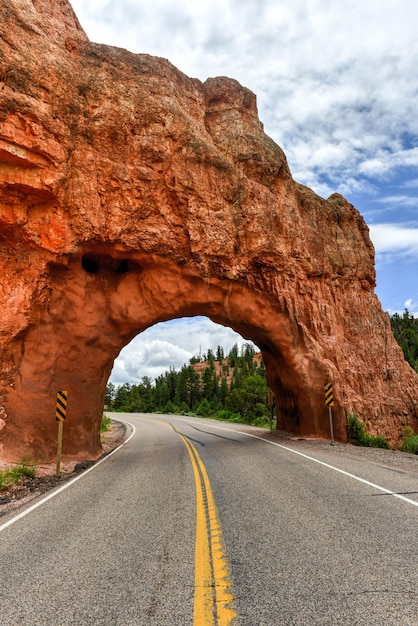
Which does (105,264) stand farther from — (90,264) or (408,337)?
(408,337)

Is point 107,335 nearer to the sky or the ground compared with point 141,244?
nearer to the ground

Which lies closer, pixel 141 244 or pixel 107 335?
pixel 141 244

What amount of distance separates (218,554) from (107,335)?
1261 cm

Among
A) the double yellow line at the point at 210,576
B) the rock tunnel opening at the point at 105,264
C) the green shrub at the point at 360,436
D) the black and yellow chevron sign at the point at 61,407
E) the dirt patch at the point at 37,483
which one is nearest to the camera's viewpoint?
the double yellow line at the point at 210,576

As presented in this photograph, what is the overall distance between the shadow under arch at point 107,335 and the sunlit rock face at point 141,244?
0.20ft

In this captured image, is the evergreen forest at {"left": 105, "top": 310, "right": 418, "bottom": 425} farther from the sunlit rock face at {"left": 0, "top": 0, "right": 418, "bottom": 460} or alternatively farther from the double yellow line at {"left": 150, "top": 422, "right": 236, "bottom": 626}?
the double yellow line at {"left": 150, "top": 422, "right": 236, "bottom": 626}

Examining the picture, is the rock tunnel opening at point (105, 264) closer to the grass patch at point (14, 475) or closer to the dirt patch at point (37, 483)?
the dirt patch at point (37, 483)

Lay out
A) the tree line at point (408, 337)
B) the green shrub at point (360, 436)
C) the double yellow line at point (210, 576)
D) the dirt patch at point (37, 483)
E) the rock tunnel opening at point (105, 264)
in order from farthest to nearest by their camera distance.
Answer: the tree line at point (408, 337) < the green shrub at point (360, 436) < the rock tunnel opening at point (105, 264) < the dirt patch at point (37, 483) < the double yellow line at point (210, 576)

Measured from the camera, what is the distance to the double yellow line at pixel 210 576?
117 inches

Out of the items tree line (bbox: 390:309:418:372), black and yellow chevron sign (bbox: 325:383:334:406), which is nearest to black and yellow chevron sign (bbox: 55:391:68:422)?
black and yellow chevron sign (bbox: 325:383:334:406)

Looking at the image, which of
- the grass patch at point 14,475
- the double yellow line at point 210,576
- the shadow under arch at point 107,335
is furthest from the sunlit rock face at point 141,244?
the double yellow line at point 210,576

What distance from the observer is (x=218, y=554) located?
4230 millimetres

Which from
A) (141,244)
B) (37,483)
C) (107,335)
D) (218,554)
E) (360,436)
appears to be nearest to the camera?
(218,554)

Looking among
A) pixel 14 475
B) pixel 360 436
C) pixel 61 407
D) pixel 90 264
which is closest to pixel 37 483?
pixel 14 475
